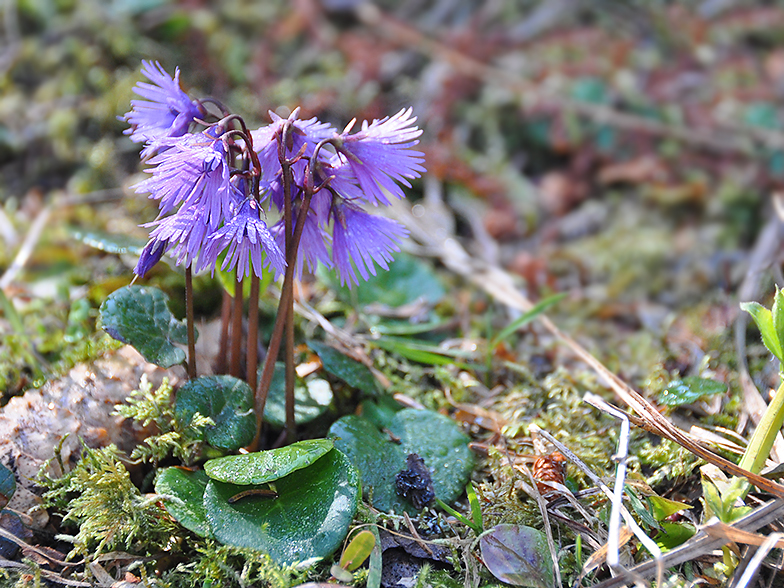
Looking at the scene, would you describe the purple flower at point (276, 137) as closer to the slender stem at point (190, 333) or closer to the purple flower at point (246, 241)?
the purple flower at point (246, 241)

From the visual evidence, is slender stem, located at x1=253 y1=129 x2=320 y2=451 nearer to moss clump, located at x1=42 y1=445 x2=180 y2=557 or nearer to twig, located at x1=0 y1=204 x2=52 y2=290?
moss clump, located at x1=42 y1=445 x2=180 y2=557

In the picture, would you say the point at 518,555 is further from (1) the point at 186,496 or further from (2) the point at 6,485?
(2) the point at 6,485

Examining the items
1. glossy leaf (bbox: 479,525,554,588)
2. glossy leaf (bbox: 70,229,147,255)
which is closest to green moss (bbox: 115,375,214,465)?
glossy leaf (bbox: 70,229,147,255)

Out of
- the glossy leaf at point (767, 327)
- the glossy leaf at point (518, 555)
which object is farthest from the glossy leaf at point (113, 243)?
the glossy leaf at point (767, 327)

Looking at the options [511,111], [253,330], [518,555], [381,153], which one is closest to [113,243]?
[253,330]

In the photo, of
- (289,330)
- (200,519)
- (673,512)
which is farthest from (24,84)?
(673,512)

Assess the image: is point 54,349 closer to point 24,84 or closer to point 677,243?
point 24,84
